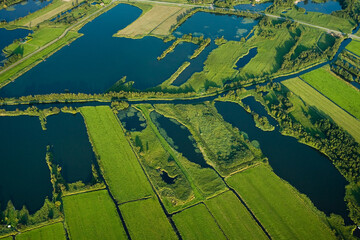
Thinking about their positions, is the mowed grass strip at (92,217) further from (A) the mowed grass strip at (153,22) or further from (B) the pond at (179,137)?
(A) the mowed grass strip at (153,22)

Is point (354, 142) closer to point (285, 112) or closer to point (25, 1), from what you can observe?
point (285, 112)

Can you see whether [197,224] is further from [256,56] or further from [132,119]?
[256,56]

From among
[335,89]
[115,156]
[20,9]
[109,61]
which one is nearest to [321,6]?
[335,89]

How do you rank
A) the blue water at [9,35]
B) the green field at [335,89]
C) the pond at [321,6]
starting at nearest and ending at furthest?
the green field at [335,89]
the blue water at [9,35]
the pond at [321,6]

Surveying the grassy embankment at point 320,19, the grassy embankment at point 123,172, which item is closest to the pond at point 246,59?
the grassy embankment at point 320,19

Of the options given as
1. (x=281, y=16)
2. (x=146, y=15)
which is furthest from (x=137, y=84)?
(x=281, y=16)

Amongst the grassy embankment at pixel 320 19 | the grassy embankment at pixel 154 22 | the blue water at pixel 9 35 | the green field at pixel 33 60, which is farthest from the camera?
the grassy embankment at pixel 320 19
